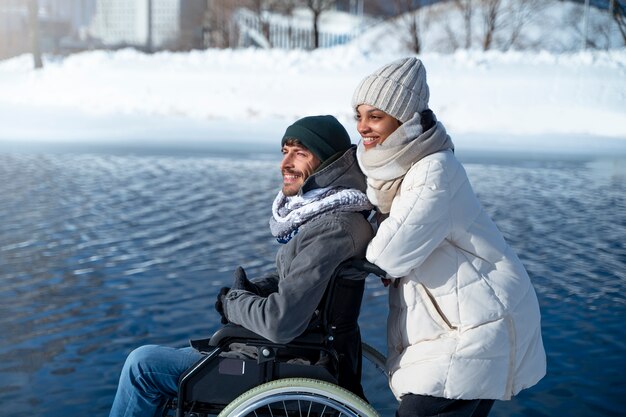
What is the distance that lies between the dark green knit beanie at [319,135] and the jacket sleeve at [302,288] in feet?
0.92

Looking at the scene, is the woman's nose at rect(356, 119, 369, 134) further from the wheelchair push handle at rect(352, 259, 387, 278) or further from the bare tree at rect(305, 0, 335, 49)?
the bare tree at rect(305, 0, 335, 49)

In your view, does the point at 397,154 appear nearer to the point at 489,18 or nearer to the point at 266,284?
the point at 266,284

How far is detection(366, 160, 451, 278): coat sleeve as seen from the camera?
218 cm

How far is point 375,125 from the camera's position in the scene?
Result: 240 centimetres

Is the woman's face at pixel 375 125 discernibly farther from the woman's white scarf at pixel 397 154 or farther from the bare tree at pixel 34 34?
the bare tree at pixel 34 34

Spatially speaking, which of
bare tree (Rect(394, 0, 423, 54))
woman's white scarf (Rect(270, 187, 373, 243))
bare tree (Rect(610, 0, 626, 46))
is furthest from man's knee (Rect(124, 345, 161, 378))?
bare tree (Rect(394, 0, 423, 54))

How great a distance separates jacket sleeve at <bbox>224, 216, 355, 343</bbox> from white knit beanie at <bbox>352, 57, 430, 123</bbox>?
1.22 ft

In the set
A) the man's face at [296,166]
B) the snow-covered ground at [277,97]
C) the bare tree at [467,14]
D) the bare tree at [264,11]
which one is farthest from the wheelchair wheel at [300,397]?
the bare tree at [264,11]

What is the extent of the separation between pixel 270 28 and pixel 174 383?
117ft

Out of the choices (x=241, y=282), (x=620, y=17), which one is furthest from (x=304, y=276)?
(x=620, y=17)

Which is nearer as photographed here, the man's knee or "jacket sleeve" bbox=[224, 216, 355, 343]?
"jacket sleeve" bbox=[224, 216, 355, 343]

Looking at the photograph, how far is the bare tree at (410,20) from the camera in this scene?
3031 cm

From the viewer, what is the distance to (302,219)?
2463mm

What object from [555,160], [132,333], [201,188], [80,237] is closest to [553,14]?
[555,160]
